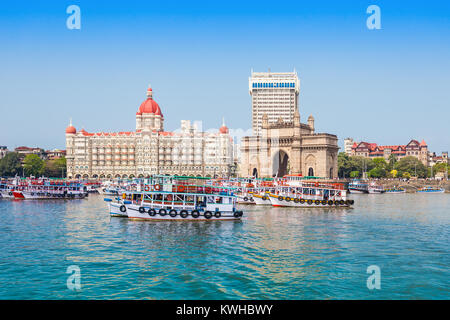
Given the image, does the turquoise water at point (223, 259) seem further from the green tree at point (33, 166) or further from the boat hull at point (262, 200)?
the green tree at point (33, 166)

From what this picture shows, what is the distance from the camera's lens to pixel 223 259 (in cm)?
2450

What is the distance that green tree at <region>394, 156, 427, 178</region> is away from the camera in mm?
140875

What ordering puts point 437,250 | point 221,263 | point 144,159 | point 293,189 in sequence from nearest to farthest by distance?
1. point 221,263
2. point 437,250
3. point 293,189
4. point 144,159

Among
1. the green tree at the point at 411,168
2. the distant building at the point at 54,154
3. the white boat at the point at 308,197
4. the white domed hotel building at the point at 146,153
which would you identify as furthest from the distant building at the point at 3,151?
the white boat at the point at 308,197

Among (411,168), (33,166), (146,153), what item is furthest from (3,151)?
(411,168)

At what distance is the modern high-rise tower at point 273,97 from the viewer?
18812 cm

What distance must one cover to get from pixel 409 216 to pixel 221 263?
29.7 metres

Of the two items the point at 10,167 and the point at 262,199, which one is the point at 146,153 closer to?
the point at 10,167

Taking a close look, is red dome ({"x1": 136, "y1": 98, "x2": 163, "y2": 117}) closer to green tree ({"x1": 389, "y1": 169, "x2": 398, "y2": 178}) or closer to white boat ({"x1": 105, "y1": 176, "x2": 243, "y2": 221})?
green tree ({"x1": 389, "y1": 169, "x2": 398, "y2": 178})

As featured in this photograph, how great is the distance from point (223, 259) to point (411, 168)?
130513 millimetres

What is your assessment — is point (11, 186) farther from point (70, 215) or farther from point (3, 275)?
point (3, 275)

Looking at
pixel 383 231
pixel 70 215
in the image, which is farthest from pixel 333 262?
pixel 70 215

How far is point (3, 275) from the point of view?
832 inches

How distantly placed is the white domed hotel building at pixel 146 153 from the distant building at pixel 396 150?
6030 centimetres
